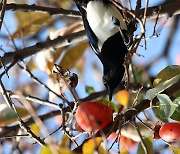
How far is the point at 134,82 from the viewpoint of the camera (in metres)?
1.36

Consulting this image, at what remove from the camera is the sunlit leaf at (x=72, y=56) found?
1562mm

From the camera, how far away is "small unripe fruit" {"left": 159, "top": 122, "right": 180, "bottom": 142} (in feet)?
2.96

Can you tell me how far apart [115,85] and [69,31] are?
0.43 m

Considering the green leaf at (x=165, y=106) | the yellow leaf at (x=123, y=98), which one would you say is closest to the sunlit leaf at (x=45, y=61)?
the green leaf at (x=165, y=106)

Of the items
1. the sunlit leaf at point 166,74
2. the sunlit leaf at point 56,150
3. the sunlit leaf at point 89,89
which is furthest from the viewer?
the sunlit leaf at point 89,89

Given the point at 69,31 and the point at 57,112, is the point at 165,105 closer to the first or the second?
the point at 57,112

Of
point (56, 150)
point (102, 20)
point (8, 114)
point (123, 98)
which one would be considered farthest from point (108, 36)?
point (56, 150)

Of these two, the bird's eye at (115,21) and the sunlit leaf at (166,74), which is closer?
the sunlit leaf at (166,74)

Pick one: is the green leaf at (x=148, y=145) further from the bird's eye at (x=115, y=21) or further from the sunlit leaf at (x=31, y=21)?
the sunlit leaf at (x=31, y=21)

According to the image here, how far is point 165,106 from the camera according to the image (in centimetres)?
94

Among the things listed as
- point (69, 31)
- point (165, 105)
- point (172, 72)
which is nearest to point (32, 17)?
point (69, 31)

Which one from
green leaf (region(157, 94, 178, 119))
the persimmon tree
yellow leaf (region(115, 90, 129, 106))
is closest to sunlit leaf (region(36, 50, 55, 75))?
the persimmon tree

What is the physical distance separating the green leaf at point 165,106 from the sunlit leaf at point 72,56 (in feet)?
2.12

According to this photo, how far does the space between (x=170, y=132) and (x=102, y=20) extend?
42cm
